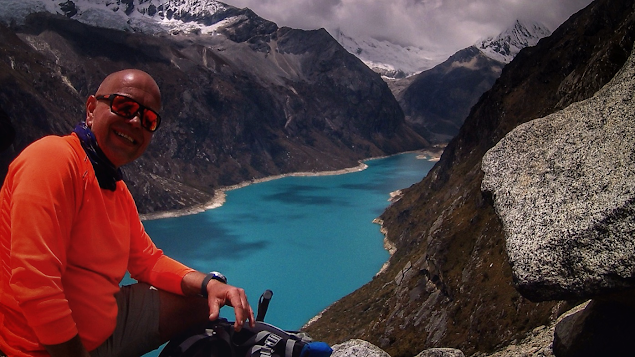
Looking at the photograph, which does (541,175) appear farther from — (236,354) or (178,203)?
(178,203)

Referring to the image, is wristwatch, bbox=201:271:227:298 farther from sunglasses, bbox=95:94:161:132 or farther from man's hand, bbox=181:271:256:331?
sunglasses, bbox=95:94:161:132

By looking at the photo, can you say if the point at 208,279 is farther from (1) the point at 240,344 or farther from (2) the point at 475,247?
(2) the point at 475,247

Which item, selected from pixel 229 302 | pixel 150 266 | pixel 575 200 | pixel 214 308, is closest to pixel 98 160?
pixel 150 266

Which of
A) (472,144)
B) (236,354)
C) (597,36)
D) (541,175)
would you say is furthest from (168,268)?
(472,144)

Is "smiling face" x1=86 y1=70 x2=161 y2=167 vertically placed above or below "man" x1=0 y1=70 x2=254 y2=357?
above

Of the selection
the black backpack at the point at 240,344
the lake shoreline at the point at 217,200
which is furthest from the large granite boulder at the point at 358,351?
the lake shoreline at the point at 217,200

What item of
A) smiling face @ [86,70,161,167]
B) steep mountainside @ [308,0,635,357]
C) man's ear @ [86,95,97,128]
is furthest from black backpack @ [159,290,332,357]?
steep mountainside @ [308,0,635,357]
